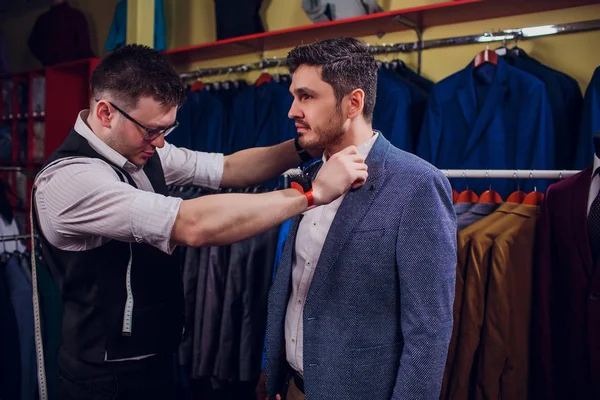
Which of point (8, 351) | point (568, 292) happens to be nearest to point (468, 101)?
point (568, 292)

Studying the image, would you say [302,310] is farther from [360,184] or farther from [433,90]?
[433,90]

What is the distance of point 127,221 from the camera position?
146 centimetres

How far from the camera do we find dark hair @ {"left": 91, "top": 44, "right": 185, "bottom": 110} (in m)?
1.69

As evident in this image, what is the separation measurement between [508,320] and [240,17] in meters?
2.76

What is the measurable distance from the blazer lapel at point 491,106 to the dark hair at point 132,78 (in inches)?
60.9

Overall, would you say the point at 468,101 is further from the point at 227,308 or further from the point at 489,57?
the point at 227,308

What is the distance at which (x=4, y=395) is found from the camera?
8.46 feet

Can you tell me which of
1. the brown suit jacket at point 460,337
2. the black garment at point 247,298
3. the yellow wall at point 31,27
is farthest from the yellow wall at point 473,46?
the yellow wall at point 31,27

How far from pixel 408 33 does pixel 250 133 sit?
122cm

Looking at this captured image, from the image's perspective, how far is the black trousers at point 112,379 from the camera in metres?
1.78

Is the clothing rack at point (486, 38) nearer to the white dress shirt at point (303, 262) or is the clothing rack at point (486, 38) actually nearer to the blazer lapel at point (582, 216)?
the blazer lapel at point (582, 216)

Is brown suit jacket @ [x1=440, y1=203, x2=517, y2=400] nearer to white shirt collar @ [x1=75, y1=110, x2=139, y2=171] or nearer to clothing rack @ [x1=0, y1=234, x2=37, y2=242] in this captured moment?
white shirt collar @ [x1=75, y1=110, x2=139, y2=171]

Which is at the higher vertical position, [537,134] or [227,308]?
[537,134]

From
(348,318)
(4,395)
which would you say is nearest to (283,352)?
(348,318)
